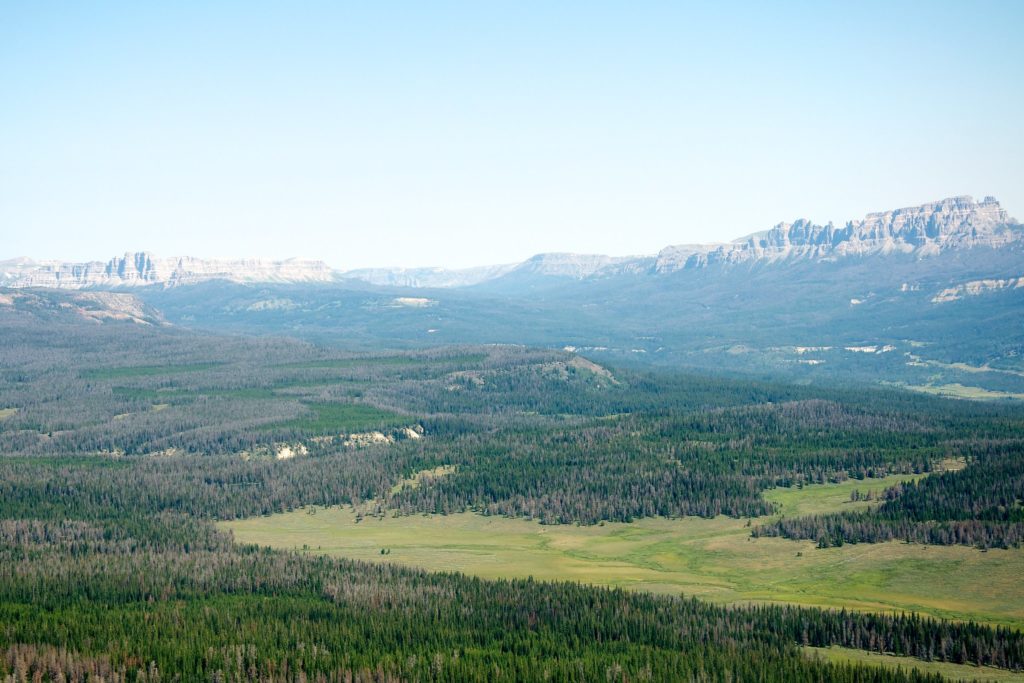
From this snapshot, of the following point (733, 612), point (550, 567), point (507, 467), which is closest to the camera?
point (733, 612)

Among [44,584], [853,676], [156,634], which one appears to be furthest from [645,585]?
[44,584]

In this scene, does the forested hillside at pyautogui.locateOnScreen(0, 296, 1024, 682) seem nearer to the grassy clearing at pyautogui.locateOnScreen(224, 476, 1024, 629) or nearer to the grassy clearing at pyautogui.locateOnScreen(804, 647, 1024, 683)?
the grassy clearing at pyautogui.locateOnScreen(804, 647, 1024, 683)

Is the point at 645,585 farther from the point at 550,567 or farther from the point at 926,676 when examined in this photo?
the point at 926,676

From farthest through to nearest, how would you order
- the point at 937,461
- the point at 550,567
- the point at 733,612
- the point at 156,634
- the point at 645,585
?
the point at 937,461 → the point at 550,567 → the point at 645,585 → the point at 733,612 → the point at 156,634

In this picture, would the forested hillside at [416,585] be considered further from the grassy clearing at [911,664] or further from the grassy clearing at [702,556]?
the grassy clearing at [702,556]

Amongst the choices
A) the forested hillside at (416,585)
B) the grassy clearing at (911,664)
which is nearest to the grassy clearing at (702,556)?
the forested hillside at (416,585)

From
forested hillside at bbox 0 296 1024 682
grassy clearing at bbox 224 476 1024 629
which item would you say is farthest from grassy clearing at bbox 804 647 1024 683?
grassy clearing at bbox 224 476 1024 629

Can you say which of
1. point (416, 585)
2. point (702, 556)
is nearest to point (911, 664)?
point (702, 556)
